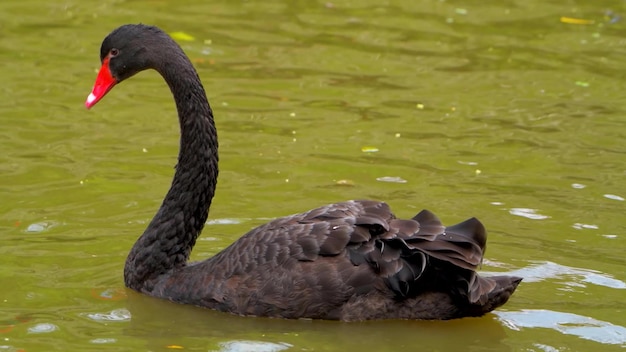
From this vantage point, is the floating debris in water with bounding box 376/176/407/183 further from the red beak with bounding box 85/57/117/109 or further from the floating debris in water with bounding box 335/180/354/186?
the red beak with bounding box 85/57/117/109

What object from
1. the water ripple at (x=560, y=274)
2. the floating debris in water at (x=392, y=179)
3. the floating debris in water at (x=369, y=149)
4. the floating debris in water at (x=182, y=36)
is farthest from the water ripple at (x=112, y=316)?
the floating debris in water at (x=182, y=36)

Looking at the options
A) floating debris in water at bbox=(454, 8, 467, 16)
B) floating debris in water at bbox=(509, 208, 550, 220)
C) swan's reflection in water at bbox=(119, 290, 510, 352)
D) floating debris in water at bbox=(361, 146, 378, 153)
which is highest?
floating debris in water at bbox=(454, 8, 467, 16)

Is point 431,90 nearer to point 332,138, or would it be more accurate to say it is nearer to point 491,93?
point 491,93

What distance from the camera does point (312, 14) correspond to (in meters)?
13.5

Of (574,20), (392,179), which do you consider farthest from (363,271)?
(574,20)

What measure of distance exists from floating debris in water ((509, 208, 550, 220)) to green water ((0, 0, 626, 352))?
0.06 ft

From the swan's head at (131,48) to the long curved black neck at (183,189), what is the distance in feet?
0.24

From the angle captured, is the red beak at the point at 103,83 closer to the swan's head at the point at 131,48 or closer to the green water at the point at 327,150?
the swan's head at the point at 131,48

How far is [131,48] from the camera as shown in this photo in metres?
Result: 6.71

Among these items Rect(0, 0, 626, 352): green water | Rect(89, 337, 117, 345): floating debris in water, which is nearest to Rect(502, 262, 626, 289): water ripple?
Rect(0, 0, 626, 352): green water

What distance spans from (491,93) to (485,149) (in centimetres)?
169

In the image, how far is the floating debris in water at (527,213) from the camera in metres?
7.81

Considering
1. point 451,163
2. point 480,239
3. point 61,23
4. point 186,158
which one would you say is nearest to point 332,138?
point 451,163

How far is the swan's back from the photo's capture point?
235 inches
